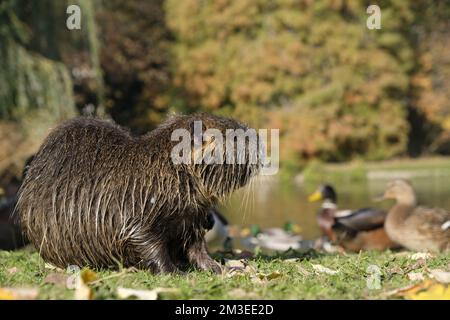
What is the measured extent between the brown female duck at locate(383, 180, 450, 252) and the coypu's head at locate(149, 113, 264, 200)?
138 inches

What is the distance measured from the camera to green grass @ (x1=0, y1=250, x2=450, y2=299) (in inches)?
140

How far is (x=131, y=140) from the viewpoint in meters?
4.86

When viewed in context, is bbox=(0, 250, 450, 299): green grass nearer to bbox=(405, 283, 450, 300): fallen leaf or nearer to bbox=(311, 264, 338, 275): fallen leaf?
bbox=(311, 264, 338, 275): fallen leaf

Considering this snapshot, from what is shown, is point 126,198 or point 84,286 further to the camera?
point 126,198

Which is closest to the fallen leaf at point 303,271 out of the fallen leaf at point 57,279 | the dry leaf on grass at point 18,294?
the fallen leaf at point 57,279

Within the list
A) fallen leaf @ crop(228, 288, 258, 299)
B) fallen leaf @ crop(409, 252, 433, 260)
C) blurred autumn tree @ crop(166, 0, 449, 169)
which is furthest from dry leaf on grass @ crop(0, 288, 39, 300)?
blurred autumn tree @ crop(166, 0, 449, 169)

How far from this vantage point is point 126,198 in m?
4.55

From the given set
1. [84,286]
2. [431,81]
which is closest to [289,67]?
[431,81]

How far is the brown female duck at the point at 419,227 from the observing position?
7.77m

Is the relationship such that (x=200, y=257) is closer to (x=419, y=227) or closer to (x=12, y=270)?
(x=12, y=270)

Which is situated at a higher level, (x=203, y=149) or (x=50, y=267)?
(x=203, y=149)

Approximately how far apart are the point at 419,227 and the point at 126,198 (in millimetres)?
4354

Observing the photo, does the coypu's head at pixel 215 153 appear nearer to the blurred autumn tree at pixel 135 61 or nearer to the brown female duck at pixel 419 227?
the brown female duck at pixel 419 227
